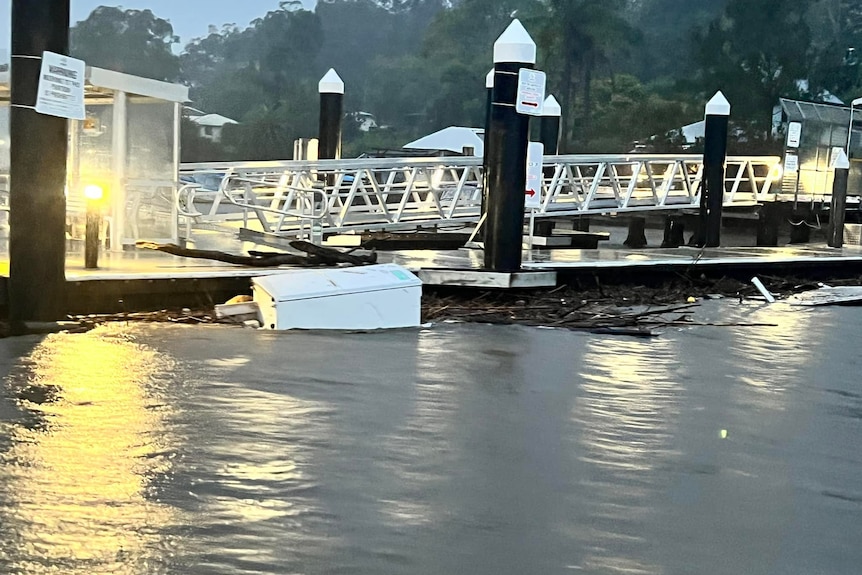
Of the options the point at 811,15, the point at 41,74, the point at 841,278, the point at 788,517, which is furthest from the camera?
the point at 811,15

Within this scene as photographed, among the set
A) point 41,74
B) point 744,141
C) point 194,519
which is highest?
point 744,141

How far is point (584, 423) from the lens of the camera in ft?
17.0

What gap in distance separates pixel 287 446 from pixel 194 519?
989 mm

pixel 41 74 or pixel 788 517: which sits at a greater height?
pixel 41 74

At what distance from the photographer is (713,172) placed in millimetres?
15938

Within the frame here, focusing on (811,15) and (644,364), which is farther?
(811,15)

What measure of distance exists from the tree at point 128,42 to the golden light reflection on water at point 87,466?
198ft

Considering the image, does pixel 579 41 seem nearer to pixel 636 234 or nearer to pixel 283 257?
pixel 636 234

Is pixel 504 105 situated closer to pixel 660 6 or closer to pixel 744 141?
pixel 744 141

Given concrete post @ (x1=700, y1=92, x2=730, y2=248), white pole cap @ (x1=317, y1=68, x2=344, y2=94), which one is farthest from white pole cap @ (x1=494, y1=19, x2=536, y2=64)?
white pole cap @ (x1=317, y1=68, x2=344, y2=94)

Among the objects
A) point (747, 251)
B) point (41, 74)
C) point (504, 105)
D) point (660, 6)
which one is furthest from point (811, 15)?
point (41, 74)

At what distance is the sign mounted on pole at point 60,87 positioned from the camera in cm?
662

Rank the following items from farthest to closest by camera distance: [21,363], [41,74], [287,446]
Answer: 1. [41,74]
2. [21,363]
3. [287,446]

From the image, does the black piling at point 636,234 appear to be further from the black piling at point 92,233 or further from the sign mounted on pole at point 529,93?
the black piling at point 92,233
